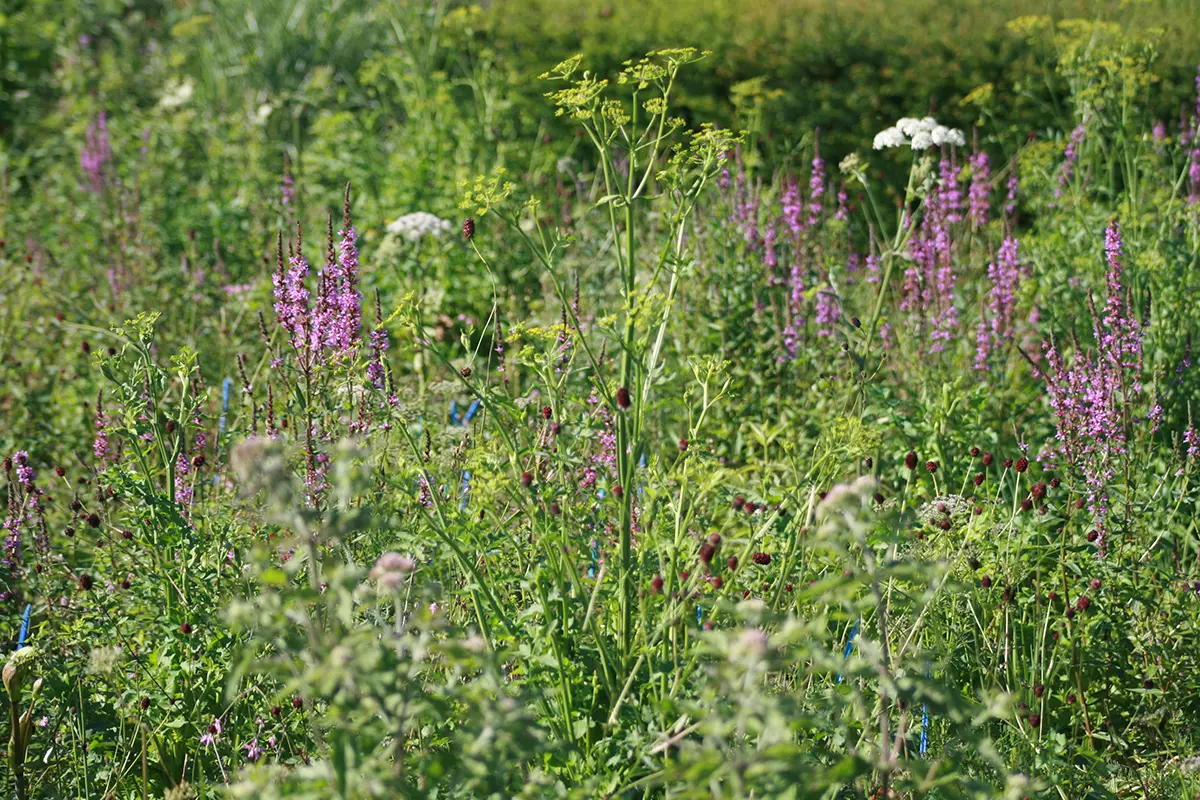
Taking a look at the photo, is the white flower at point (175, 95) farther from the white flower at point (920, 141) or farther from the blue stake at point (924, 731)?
the blue stake at point (924, 731)

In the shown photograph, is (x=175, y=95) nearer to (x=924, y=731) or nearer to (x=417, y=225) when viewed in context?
(x=417, y=225)

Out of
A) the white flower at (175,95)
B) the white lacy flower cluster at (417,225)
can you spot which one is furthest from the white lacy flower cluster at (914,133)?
the white flower at (175,95)

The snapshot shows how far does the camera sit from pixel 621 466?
2336mm

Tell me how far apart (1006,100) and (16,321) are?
525cm

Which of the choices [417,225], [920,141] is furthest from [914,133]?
[417,225]

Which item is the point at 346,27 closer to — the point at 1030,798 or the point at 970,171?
the point at 970,171

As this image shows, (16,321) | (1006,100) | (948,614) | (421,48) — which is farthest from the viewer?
(421,48)

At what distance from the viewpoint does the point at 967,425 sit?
344 cm

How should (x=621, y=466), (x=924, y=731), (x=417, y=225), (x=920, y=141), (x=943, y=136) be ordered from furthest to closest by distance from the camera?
(x=417, y=225) → (x=943, y=136) → (x=920, y=141) → (x=924, y=731) → (x=621, y=466)

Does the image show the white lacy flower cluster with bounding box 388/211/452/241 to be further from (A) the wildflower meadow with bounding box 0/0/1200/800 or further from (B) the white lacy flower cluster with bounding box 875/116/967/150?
(B) the white lacy flower cluster with bounding box 875/116/967/150

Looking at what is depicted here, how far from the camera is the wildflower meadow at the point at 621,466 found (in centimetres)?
191

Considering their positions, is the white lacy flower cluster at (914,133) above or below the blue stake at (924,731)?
above

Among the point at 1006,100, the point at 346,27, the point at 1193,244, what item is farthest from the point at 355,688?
the point at 346,27

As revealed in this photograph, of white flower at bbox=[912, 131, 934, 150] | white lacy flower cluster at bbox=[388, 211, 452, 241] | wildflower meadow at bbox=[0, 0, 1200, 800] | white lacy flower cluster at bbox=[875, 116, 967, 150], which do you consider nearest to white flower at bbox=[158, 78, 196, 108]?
wildflower meadow at bbox=[0, 0, 1200, 800]
